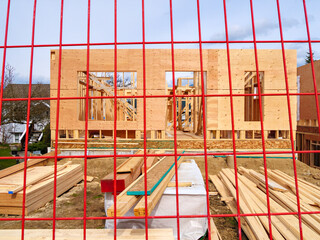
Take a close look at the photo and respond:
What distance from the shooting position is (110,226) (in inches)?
172

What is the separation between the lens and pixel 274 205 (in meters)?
5.36

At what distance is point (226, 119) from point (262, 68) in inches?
122

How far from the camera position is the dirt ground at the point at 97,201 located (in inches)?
202

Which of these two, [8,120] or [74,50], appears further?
[8,120]

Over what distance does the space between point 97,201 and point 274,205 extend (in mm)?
4875

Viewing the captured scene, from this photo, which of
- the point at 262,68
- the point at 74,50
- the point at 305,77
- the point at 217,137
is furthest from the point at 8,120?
the point at 305,77

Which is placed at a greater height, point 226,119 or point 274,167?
point 226,119

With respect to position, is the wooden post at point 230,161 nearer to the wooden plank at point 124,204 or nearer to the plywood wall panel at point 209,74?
the plywood wall panel at point 209,74

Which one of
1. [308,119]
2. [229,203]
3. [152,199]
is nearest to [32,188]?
[152,199]

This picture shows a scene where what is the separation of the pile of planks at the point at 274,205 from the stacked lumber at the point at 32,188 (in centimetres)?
512

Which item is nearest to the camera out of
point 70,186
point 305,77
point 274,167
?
point 70,186

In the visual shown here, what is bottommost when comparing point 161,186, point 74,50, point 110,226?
point 110,226

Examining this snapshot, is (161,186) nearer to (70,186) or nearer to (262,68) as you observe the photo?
(70,186)

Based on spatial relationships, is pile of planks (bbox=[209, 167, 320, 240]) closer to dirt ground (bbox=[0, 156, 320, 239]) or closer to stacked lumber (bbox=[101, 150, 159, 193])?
dirt ground (bbox=[0, 156, 320, 239])
